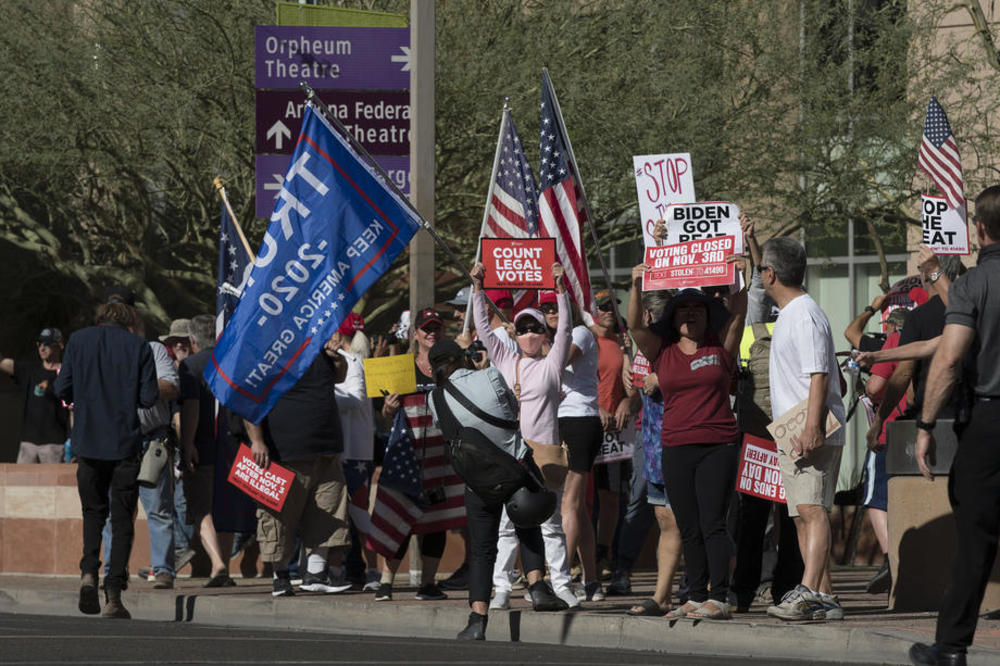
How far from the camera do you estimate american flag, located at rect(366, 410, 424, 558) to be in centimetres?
1254

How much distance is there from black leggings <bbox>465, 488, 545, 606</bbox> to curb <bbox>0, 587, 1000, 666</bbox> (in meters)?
0.34

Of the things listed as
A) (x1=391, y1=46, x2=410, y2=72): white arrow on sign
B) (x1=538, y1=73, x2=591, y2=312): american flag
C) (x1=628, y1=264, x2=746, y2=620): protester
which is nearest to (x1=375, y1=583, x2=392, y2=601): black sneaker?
(x1=628, y1=264, x2=746, y2=620): protester

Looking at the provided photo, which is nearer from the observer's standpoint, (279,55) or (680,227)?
(680,227)

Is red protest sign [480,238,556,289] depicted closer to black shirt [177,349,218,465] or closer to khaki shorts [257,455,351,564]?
khaki shorts [257,455,351,564]

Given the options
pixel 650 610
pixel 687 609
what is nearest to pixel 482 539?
pixel 650 610

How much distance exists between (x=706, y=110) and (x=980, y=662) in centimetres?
1138

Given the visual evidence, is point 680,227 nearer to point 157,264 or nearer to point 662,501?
point 662,501

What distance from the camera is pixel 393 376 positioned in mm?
12758

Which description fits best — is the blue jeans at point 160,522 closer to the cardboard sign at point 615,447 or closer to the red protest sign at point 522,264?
the red protest sign at point 522,264

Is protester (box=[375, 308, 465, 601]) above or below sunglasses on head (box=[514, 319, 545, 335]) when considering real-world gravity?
below

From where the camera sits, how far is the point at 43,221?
76.1 ft

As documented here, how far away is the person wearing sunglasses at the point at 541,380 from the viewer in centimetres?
1137

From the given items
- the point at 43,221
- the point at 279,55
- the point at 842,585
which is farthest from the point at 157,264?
the point at 842,585

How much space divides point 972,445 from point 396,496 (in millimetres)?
5190
